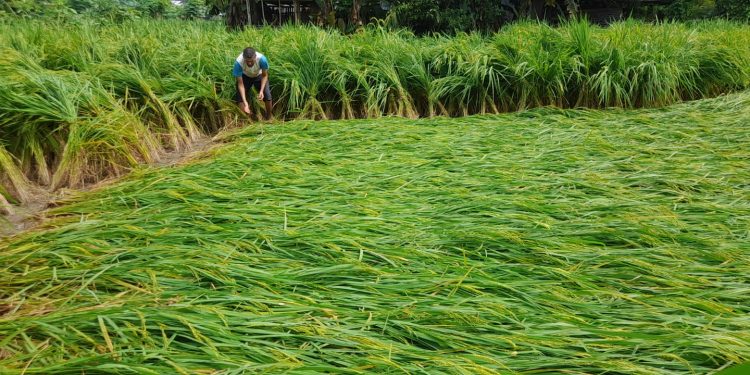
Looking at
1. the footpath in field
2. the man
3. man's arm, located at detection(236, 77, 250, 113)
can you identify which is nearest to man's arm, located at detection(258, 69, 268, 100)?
the man

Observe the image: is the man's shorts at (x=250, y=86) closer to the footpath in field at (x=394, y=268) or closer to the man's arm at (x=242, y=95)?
the man's arm at (x=242, y=95)

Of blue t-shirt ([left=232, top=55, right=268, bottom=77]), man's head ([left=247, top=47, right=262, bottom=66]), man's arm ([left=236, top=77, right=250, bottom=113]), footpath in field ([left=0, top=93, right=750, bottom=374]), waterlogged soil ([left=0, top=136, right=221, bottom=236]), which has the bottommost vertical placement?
footpath in field ([left=0, top=93, right=750, bottom=374])

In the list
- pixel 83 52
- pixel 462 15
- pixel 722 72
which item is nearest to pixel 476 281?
pixel 83 52

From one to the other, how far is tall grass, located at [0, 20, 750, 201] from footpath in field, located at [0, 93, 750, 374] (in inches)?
43.3

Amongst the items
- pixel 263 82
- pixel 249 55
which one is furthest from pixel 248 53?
pixel 263 82

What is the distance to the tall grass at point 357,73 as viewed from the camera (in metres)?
3.75

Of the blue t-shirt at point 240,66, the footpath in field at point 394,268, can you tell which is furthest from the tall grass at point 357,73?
the footpath in field at point 394,268

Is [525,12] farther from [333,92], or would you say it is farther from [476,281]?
[476,281]

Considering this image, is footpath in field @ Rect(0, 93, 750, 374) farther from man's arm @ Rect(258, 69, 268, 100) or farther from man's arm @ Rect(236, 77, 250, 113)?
man's arm @ Rect(258, 69, 268, 100)

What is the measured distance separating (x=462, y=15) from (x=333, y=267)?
352 inches

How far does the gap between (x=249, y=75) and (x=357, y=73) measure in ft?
3.02

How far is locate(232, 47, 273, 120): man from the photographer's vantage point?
4.23m

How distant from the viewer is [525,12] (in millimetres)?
10641

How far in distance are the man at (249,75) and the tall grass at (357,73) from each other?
162mm
